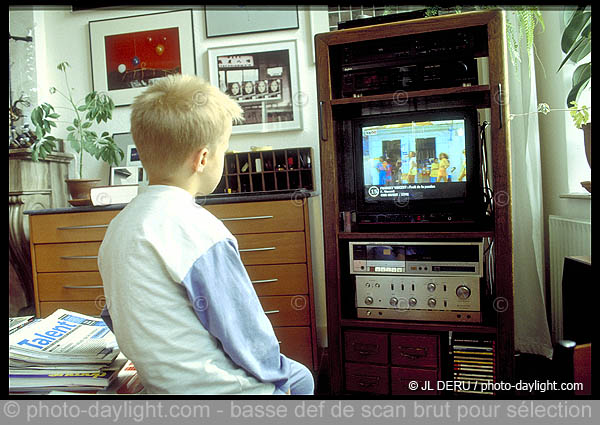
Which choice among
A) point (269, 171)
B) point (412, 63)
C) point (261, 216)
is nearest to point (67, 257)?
point (261, 216)

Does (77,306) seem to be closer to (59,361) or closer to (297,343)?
(297,343)

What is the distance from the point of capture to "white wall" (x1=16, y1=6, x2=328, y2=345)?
7.28 feet

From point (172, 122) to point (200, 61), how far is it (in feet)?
5.65

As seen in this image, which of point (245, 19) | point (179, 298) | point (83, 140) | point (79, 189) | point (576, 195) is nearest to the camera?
point (179, 298)

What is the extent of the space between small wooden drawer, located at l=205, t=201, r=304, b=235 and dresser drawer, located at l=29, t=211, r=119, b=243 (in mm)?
494

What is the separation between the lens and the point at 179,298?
650mm

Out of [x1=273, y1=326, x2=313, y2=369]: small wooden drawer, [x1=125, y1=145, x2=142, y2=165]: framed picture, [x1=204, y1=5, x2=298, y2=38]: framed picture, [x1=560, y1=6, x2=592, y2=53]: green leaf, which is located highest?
[x1=204, y1=5, x2=298, y2=38]: framed picture

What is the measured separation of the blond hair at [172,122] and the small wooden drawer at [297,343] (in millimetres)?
1184

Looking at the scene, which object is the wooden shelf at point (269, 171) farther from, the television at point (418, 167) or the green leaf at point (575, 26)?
the green leaf at point (575, 26)

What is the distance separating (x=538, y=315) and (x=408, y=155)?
0.89 m

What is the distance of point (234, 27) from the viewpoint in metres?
2.25

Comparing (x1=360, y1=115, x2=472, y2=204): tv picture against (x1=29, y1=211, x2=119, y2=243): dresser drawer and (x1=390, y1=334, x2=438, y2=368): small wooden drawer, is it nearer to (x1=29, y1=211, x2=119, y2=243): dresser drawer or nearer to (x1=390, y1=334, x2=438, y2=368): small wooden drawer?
(x1=390, y1=334, x2=438, y2=368): small wooden drawer

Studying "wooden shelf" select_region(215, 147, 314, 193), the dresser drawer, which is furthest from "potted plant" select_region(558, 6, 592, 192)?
the dresser drawer
